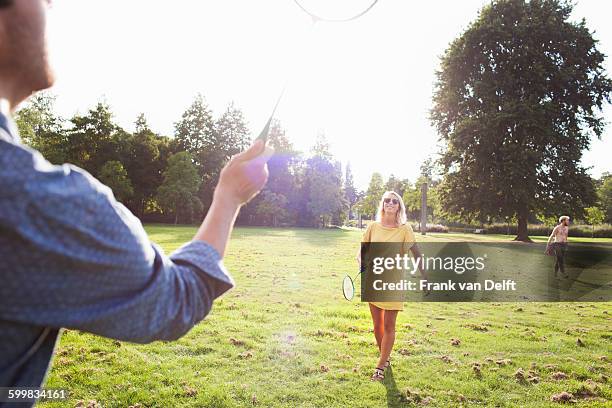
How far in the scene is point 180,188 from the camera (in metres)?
52.8

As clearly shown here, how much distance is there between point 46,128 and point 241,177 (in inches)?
2376

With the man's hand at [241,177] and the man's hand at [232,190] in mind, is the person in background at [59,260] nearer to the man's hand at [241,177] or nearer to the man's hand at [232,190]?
the man's hand at [232,190]

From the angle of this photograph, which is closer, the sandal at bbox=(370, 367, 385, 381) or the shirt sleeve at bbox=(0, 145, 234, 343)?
the shirt sleeve at bbox=(0, 145, 234, 343)

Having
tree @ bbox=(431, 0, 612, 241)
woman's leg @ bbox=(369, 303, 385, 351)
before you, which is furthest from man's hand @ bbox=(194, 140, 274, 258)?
tree @ bbox=(431, 0, 612, 241)

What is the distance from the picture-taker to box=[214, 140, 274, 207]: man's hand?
131 cm

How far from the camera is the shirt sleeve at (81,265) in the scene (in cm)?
87

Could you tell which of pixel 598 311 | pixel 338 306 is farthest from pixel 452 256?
pixel 338 306

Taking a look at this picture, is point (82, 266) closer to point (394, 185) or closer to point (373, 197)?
point (373, 197)

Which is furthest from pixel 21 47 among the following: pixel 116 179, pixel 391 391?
pixel 116 179

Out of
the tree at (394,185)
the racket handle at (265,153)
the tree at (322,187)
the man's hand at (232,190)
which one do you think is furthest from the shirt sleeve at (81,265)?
the tree at (394,185)

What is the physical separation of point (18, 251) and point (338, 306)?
10308mm

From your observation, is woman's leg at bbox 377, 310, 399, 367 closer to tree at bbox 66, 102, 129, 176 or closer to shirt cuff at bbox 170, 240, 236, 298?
shirt cuff at bbox 170, 240, 236, 298

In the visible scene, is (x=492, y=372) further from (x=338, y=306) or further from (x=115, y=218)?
(x=115, y=218)

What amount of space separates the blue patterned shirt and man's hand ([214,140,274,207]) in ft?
0.96
